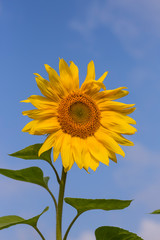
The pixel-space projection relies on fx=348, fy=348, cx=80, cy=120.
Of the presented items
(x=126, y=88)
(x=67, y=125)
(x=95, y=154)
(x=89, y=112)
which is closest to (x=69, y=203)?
(x=95, y=154)

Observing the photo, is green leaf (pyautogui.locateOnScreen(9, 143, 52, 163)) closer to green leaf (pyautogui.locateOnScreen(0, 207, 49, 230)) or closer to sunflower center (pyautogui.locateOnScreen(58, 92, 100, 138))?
sunflower center (pyautogui.locateOnScreen(58, 92, 100, 138))

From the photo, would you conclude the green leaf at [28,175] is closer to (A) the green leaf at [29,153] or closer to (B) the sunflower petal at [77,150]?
(A) the green leaf at [29,153]

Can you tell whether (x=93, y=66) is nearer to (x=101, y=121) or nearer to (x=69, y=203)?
(x=101, y=121)

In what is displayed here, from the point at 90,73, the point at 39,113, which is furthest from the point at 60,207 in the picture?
the point at 90,73

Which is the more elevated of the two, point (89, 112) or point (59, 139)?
point (89, 112)

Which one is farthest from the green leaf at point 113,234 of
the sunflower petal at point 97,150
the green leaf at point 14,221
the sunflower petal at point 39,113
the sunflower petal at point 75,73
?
the sunflower petal at point 75,73

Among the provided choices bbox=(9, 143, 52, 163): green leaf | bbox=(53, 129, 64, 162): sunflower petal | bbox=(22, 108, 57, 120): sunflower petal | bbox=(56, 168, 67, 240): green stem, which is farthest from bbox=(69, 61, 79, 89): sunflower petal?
bbox=(56, 168, 67, 240): green stem

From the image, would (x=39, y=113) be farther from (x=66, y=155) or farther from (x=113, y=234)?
(x=113, y=234)
